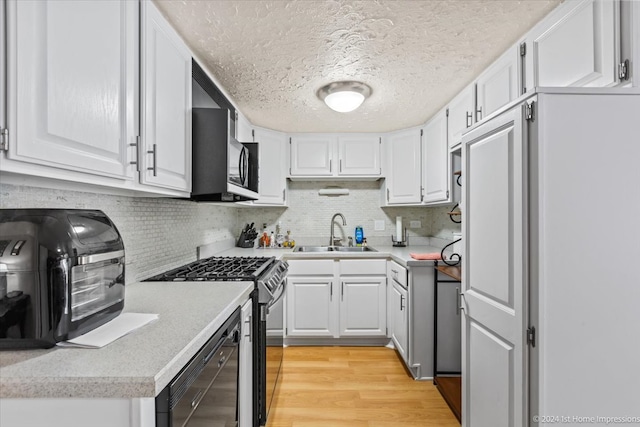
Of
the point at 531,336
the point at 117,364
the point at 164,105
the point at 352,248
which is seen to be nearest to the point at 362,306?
the point at 352,248

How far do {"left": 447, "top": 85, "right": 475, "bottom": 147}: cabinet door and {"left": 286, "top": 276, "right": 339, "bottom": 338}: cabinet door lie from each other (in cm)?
168

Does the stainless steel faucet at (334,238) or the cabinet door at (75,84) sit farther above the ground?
the cabinet door at (75,84)

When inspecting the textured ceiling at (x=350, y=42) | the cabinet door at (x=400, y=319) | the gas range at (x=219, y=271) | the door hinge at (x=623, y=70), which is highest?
the textured ceiling at (x=350, y=42)

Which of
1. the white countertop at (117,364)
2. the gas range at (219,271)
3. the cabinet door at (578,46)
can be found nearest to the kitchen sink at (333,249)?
the gas range at (219,271)

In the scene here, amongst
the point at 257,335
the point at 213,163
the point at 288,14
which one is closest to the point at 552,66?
the point at 288,14

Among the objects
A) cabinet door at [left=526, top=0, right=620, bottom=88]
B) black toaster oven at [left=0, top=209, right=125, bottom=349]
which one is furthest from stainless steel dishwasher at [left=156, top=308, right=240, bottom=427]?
cabinet door at [left=526, top=0, right=620, bottom=88]

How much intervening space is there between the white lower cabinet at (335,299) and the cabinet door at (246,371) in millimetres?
1367

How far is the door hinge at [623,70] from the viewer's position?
1061 millimetres

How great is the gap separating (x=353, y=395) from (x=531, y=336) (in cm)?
152

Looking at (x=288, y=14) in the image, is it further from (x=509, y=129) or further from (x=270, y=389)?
(x=270, y=389)

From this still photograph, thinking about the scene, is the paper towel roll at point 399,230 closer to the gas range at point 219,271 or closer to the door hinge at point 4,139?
the gas range at point 219,271

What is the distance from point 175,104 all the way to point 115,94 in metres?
0.43

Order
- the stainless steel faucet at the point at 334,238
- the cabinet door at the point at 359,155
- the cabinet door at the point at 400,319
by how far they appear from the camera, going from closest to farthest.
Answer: the cabinet door at the point at 400,319 → the cabinet door at the point at 359,155 → the stainless steel faucet at the point at 334,238

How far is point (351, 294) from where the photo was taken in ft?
9.87
